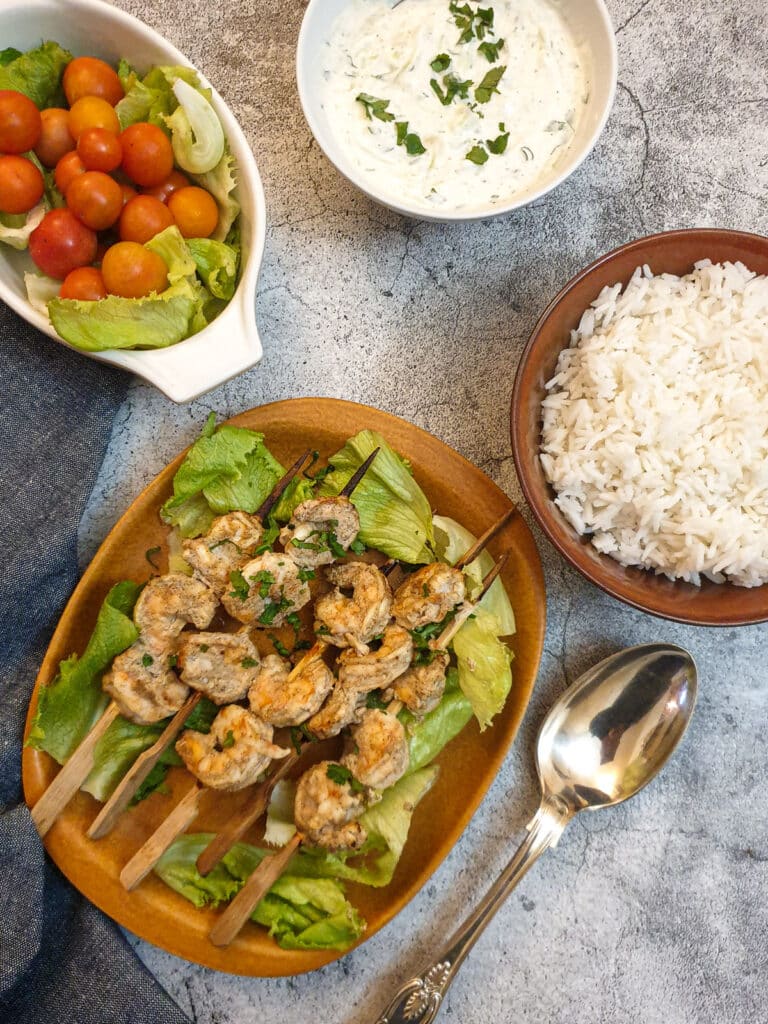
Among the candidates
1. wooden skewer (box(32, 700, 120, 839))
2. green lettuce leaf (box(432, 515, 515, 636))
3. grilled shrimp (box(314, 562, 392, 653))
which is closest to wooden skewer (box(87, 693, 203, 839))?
wooden skewer (box(32, 700, 120, 839))

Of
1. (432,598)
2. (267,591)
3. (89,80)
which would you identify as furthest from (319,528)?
(89,80)

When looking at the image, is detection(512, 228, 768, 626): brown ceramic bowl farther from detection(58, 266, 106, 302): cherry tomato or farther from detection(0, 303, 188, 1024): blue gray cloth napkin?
detection(0, 303, 188, 1024): blue gray cloth napkin

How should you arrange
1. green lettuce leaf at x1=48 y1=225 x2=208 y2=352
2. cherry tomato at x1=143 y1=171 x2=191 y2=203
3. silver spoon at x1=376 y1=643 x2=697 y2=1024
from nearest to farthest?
green lettuce leaf at x1=48 y1=225 x2=208 y2=352
cherry tomato at x1=143 y1=171 x2=191 y2=203
silver spoon at x1=376 y1=643 x2=697 y2=1024

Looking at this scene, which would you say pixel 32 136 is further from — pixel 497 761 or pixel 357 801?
pixel 497 761

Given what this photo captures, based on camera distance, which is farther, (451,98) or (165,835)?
(451,98)

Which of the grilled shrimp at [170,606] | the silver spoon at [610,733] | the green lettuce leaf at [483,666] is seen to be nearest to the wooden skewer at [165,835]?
the grilled shrimp at [170,606]

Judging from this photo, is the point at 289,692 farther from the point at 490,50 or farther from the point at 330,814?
the point at 490,50
